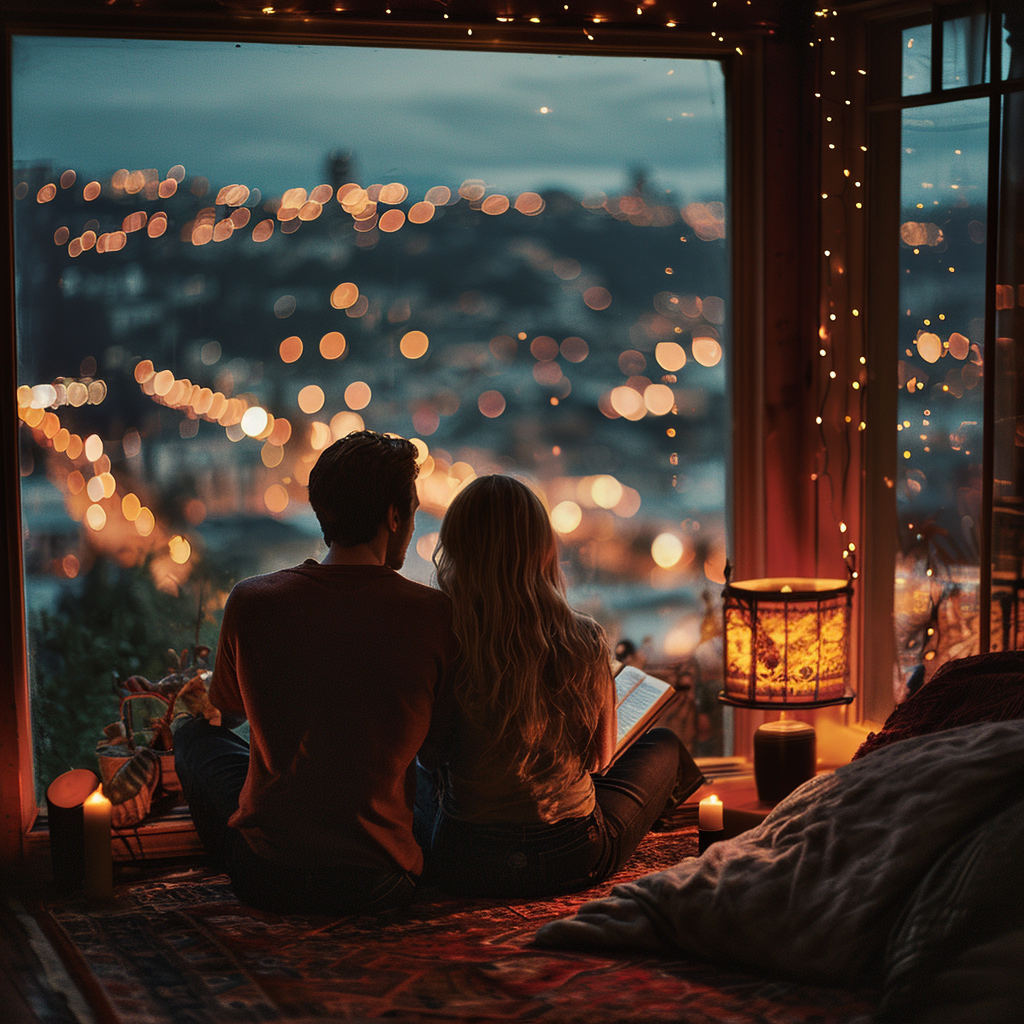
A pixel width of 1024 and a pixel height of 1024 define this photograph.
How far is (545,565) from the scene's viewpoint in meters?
2.29

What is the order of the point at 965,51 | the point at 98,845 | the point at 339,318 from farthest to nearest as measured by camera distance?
the point at 339,318 → the point at 965,51 → the point at 98,845

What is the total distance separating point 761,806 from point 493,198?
1.75 metres

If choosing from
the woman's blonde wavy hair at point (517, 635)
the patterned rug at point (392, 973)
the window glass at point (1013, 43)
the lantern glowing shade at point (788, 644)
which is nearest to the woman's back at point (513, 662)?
the woman's blonde wavy hair at point (517, 635)

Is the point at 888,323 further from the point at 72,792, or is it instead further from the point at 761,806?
the point at 72,792

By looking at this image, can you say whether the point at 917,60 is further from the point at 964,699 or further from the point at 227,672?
the point at 227,672

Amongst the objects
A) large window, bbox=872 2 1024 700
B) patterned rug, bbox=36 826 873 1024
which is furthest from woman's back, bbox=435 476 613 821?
large window, bbox=872 2 1024 700

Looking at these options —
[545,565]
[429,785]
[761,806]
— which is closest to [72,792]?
[429,785]

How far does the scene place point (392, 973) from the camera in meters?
1.84

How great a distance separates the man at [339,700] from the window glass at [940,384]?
4.61 ft

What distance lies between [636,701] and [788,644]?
1.43ft

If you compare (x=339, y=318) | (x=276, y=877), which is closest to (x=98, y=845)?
(x=276, y=877)

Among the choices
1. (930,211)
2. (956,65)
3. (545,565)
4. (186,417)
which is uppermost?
(956,65)

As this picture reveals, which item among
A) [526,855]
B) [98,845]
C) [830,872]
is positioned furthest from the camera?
[98,845]

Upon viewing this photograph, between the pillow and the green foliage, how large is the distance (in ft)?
5.88
